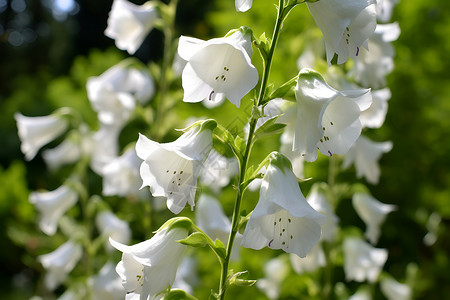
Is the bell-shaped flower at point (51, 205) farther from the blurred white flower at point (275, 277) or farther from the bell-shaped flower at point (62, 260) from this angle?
A: the blurred white flower at point (275, 277)

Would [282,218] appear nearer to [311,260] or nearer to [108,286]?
[311,260]

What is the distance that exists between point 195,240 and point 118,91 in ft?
4.27

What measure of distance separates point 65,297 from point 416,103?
2.98 metres

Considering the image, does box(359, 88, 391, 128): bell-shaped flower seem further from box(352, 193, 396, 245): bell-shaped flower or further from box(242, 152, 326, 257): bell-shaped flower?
box(242, 152, 326, 257): bell-shaped flower

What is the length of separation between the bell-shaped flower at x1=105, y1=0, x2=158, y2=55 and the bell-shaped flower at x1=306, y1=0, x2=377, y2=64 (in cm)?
114

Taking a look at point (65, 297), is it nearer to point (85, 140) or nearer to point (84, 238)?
point (84, 238)

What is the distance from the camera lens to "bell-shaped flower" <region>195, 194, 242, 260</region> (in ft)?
5.05

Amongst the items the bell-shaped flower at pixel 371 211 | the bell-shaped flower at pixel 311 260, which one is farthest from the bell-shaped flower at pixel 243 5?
the bell-shaped flower at pixel 371 211

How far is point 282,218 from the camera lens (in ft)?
3.22

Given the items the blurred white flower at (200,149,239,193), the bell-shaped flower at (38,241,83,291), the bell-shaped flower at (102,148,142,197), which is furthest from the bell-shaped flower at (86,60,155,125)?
the blurred white flower at (200,149,239,193)

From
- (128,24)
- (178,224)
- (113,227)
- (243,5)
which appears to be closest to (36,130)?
(113,227)

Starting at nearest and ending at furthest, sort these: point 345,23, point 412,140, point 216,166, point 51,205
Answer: point 345,23 < point 216,166 < point 51,205 < point 412,140

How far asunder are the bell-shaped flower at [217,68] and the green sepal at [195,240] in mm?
272

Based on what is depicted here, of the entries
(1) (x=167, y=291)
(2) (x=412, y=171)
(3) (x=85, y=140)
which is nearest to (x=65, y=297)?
(3) (x=85, y=140)
